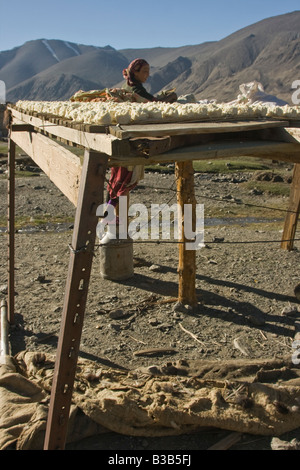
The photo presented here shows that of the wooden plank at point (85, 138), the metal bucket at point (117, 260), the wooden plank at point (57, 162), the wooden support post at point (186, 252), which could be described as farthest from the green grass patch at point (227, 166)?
the wooden plank at point (85, 138)

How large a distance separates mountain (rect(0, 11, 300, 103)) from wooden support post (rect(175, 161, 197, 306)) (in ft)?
154

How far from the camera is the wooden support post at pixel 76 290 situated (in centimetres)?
229

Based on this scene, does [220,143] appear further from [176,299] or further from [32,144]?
[176,299]

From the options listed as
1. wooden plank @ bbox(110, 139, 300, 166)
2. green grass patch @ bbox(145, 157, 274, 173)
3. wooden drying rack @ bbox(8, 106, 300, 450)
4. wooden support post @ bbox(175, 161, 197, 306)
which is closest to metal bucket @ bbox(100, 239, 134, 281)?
wooden support post @ bbox(175, 161, 197, 306)

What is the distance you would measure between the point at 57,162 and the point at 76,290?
1.07 metres

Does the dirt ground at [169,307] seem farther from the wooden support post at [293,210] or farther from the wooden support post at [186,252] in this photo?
the wooden support post at [293,210]

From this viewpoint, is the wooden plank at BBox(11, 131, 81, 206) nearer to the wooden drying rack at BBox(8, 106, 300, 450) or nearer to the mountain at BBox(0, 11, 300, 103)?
the wooden drying rack at BBox(8, 106, 300, 450)

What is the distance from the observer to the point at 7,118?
5242 millimetres

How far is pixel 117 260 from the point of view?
5.81 meters

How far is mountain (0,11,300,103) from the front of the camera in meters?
59.9

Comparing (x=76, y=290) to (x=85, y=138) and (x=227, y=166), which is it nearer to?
(x=85, y=138)

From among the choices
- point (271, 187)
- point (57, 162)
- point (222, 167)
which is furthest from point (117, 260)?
point (222, 167)
